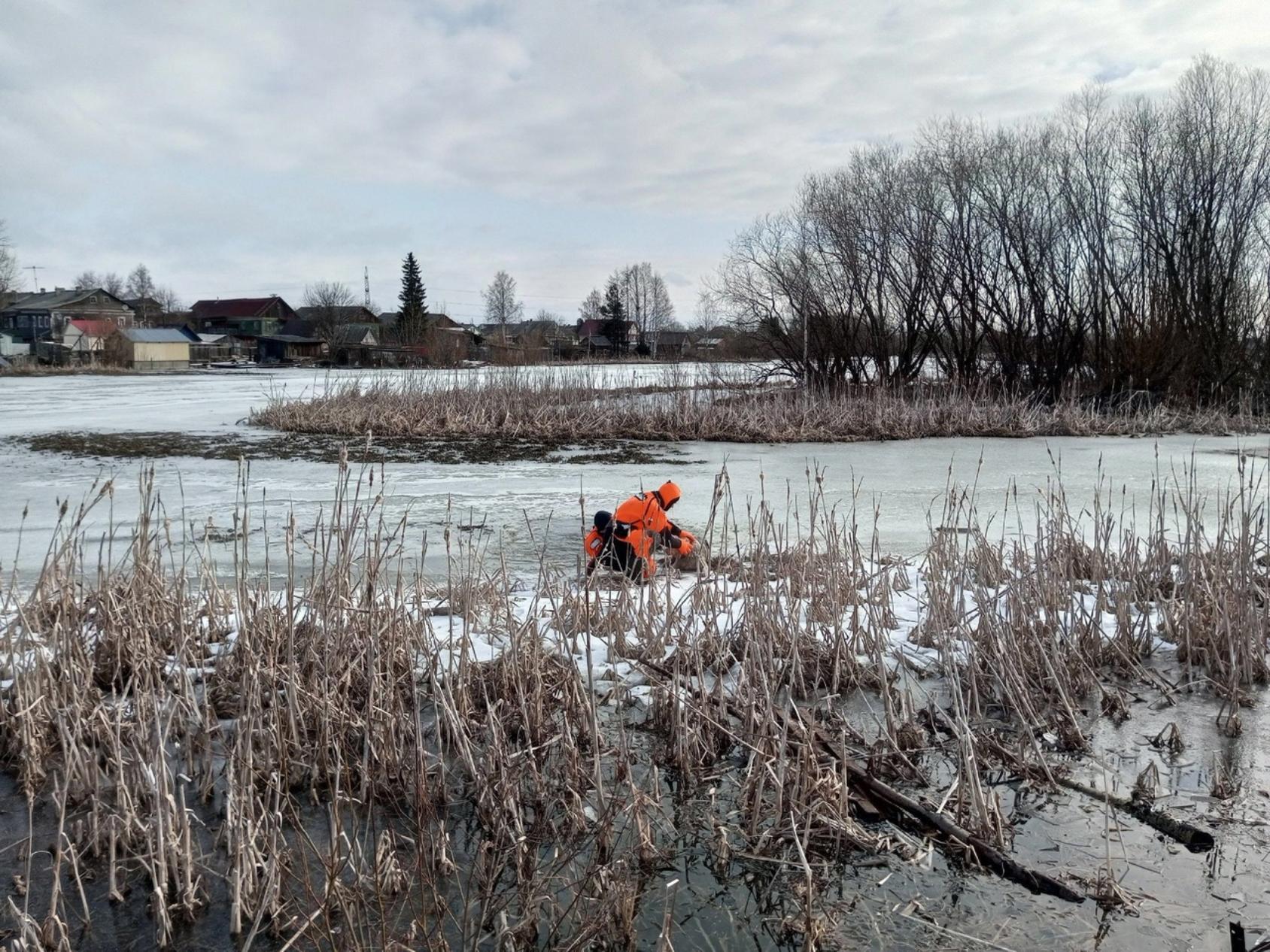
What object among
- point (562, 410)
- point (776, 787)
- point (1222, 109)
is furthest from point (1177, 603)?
point (1222, 109)

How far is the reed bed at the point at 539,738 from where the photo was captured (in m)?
2.75

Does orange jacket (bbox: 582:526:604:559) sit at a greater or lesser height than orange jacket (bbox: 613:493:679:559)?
lesser

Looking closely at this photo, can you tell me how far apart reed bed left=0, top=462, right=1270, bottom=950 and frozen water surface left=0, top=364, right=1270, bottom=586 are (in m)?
0.87

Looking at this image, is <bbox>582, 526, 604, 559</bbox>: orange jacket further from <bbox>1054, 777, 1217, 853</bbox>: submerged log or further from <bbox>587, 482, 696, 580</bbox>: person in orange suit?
<bbox>1054, 777, 1217, 853</bbox>: submerged log

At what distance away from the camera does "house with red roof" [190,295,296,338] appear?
79.8 m

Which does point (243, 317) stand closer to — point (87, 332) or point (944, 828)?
point (87, 332)

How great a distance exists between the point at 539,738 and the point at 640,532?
1987 mm

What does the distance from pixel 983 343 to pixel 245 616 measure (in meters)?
20.1

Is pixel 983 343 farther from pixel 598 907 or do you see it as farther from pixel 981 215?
pixel 598 907

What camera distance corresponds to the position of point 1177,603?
16.4 ft

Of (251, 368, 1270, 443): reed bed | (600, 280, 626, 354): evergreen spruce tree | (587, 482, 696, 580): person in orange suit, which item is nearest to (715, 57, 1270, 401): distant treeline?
(251, 368, 1270, 443): reed bed

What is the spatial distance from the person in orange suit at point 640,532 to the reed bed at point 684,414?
9.47 meters

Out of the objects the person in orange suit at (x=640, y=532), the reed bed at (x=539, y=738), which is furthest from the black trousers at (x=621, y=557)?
the reed bed at (x=539, y=738)

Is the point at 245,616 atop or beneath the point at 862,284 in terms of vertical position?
beneath
